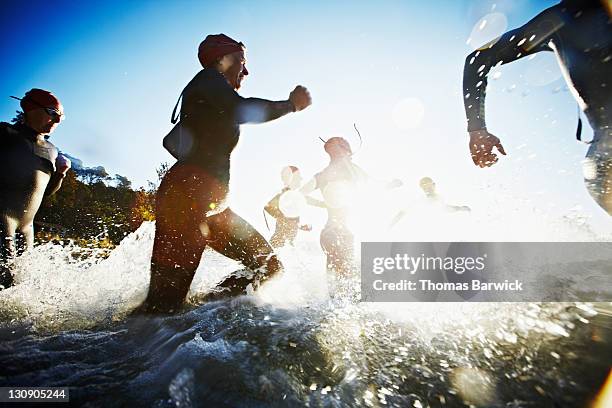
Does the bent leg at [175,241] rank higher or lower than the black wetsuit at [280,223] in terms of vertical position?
lower

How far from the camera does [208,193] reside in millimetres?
2086

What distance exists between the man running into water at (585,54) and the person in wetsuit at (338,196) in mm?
3014

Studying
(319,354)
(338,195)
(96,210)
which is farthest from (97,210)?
(319,354)

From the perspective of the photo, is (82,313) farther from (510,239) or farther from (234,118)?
(510,239)

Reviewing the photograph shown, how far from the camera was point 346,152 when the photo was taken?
17.1 ft

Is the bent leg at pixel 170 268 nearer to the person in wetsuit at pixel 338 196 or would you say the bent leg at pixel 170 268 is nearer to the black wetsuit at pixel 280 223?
the person in wetsuit at pixel 338 196

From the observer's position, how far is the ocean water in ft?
3.05

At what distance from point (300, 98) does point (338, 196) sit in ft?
8.85

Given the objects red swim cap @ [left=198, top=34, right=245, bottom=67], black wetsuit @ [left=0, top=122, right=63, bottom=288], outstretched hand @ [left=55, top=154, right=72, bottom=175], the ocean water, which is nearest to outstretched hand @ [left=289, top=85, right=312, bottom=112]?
red swim cap @ [left=198, top=34, right=245, bottom=67]

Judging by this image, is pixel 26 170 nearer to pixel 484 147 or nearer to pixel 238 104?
pixel 238 104

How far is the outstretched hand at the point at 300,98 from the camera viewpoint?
7.84ft

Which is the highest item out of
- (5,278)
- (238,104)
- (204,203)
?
(238,104)

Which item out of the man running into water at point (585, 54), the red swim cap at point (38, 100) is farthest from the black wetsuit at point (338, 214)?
the red swim cap at point (38, 100)

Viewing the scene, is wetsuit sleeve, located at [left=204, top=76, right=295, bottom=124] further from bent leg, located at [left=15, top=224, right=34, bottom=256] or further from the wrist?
bent leg, located at [left=15, top=224, right=34, bottom=256]
